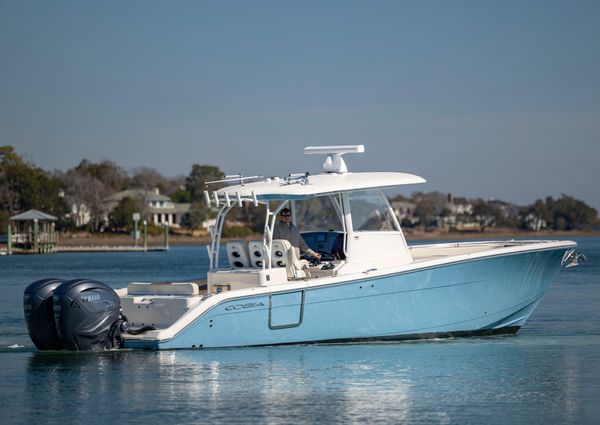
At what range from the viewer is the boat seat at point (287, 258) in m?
18.4

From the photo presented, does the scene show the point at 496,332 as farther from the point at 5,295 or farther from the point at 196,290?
the point at 5,295

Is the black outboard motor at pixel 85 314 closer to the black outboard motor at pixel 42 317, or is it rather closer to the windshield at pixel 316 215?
the black outboard motor at pixel 42 317

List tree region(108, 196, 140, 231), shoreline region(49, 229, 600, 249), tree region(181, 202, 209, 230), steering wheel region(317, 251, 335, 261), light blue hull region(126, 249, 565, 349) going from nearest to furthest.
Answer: light blue hull region(126, 249, 565, 349) < steering wheel region(317, 251, 335, 261) < shoreline region(49, 229, 600, 249) < tree region(108, 196, 140, 231) < tree region(181, 202, 209, 230)

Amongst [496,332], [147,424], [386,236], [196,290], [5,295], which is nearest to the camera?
[147,424]

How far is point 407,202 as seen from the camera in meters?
194

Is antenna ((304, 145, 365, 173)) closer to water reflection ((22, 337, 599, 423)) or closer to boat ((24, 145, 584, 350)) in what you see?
boat ((24, 145, 584, 350))

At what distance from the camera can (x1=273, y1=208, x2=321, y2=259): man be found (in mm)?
18875

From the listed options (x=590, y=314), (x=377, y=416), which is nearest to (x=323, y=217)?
(x=377, y=416)

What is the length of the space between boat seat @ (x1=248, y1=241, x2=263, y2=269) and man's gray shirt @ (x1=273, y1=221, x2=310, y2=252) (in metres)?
0.64

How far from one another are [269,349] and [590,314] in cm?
1094

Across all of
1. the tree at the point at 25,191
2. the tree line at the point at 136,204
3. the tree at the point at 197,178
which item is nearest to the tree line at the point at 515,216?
the tree line at the point at 136,204

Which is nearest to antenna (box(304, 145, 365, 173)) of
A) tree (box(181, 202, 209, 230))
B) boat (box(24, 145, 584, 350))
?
boat (box(24, 145, 584, 350))

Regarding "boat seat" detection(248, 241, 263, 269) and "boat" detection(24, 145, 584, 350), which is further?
"boat seat" detection(248, 241, 263, 269)

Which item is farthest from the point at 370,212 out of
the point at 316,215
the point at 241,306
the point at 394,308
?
the point at 241,306
